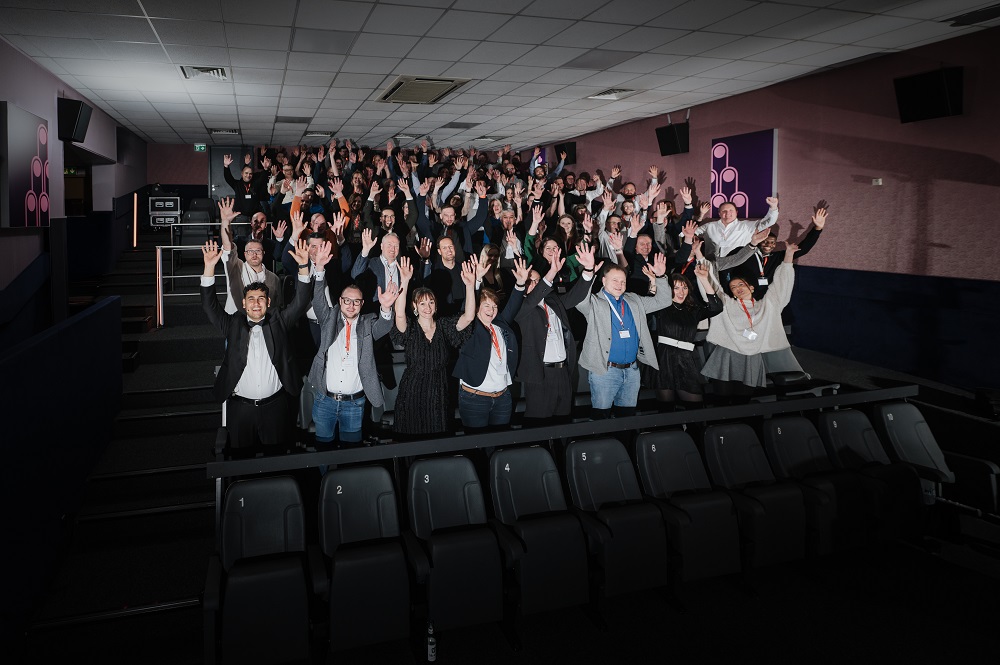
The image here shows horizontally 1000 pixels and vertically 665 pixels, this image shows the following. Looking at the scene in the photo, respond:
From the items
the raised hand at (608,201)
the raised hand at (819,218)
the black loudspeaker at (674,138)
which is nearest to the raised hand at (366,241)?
the raised hand at (819,218)

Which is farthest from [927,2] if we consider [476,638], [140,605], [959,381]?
[140,605]

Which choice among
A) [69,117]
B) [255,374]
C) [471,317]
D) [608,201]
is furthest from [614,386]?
[69,117]

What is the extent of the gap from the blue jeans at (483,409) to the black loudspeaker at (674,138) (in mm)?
6232

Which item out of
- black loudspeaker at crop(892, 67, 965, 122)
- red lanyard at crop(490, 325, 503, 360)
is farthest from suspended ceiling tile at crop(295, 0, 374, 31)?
black loudspeaker at crop(892, 67, 965, 122)

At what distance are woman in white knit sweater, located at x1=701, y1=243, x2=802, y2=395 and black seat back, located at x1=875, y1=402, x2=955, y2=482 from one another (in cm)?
78

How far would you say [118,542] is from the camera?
10.8 feet

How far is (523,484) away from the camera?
9.85 feet

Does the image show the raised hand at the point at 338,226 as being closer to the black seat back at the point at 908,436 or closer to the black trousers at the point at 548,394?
the black trousers at the point at 548,394

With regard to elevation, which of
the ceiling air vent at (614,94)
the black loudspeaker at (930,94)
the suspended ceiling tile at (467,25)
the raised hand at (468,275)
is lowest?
the raised hand at (468,275)

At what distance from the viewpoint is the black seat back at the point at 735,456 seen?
3373 mm

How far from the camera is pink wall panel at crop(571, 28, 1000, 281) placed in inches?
205

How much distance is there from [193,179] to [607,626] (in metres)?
13.4

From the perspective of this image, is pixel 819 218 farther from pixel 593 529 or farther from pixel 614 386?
pixel 593 529

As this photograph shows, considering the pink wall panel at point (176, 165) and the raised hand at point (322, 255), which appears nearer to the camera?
the raised hand at point (322, 255)
